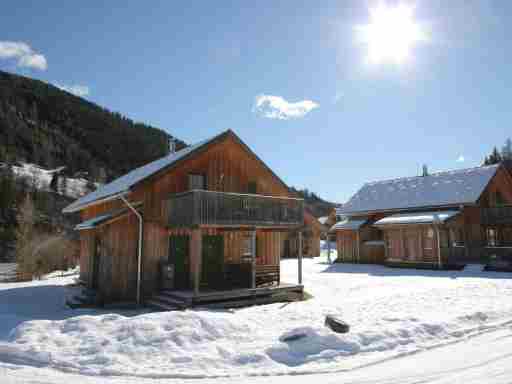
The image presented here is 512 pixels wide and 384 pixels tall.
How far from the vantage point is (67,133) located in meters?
102

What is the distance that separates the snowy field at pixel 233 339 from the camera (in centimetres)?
678

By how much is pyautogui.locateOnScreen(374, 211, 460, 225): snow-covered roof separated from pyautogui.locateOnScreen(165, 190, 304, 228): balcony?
12398 millimetres

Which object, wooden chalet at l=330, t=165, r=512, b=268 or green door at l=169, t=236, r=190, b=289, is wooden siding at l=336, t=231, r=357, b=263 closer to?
wooden chalet at l=330, t=165, r=512, b=268

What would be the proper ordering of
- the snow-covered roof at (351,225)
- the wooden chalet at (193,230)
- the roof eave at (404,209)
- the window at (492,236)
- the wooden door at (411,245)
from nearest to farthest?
the wooden chalet at (193,230)
the wooden door at (411,245)
the roof eave at (404,209)
the window at (492,236)
the snow-covered roof at (351,225)

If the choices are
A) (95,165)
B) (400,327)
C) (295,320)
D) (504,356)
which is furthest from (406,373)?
(95,165)

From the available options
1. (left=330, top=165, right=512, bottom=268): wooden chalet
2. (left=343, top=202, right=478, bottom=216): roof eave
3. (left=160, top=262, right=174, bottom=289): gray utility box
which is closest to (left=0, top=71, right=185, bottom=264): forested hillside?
(left=343, top=202, right=478, bottom=216): roof eave

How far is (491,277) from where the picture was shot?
1955cm

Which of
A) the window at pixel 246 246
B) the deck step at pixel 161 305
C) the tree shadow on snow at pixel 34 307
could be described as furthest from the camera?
the window at pixel 246 246

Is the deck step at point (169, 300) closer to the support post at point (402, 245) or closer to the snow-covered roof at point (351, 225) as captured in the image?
the support post at point (402, 245)

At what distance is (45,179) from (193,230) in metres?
81.4

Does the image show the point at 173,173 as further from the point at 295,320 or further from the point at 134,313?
the point at 295,320

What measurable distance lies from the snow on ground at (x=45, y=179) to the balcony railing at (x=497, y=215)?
7509 cm

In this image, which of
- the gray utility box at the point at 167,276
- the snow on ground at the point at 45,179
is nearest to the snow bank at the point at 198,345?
the gray utility box at the point at 167,276

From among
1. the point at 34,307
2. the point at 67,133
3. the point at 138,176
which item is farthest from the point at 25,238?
the point at 67,133
